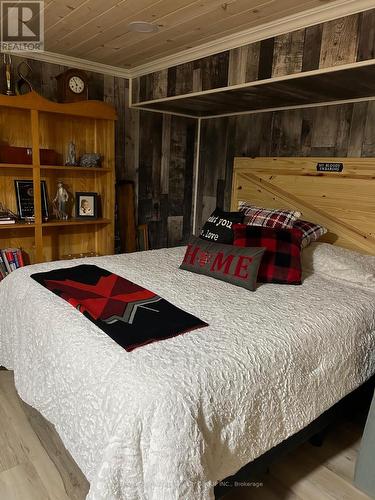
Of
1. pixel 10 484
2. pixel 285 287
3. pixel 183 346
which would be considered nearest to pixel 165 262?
pixel 285 287

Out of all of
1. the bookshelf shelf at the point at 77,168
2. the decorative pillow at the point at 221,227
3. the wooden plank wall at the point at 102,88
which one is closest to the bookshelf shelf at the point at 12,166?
the bookshelf shelf at the point at 77,168

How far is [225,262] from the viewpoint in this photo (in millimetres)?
2131

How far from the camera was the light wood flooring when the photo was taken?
5.23 ft

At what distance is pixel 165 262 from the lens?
2.49m

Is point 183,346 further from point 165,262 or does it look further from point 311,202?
point 311,202

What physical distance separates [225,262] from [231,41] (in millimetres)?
1468

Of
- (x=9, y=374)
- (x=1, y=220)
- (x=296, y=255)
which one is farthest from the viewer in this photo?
(x=1, y=220)

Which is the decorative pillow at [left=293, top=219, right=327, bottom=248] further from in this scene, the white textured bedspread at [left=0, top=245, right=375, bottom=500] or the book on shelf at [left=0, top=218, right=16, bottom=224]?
the book on shelf at [left=0, top=218, right=16, bottom=224]

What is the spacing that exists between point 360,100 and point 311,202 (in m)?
0.77

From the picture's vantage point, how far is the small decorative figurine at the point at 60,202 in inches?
123

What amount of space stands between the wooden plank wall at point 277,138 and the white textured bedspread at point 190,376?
1190 millimetres

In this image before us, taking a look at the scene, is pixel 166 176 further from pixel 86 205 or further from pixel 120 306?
pixel 120 306

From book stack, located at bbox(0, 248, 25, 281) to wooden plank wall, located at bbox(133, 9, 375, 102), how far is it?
5.79 feet

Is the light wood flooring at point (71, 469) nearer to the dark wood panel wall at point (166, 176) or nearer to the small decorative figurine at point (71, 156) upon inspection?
the small decorative figurine at point (71, 156)
